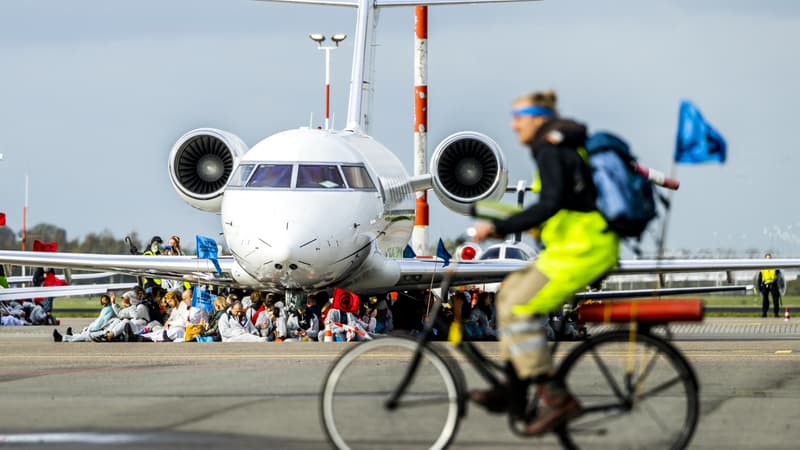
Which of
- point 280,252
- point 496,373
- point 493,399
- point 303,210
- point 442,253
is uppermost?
point 303,210

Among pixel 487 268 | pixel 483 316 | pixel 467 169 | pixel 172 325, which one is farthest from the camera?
pixel 467 169

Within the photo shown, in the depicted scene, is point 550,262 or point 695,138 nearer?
point 550,262

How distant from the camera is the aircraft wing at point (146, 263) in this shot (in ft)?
76.1

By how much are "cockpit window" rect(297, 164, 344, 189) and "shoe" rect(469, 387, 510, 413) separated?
44.4 ft

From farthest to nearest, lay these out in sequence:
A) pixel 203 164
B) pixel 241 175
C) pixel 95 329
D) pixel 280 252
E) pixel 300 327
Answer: pixel 203 164
pixel 300 327
pixel 95 329
pixel 241 175
pixel 280 252

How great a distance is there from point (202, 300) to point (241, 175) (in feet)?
9.46

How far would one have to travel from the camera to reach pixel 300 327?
21.4 metres

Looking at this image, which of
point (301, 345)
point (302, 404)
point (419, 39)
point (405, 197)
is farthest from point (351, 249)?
point (419, 39)

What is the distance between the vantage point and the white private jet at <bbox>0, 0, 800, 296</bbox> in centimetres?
1959

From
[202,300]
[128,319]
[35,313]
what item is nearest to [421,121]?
[35,313]

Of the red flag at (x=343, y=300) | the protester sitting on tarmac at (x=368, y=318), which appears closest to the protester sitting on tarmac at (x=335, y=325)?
the red flag at (x=343, y=300)

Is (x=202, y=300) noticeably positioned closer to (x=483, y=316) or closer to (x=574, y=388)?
(x=483, y=316)

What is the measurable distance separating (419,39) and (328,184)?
16.4 m

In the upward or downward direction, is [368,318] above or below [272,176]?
below
